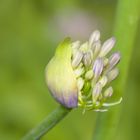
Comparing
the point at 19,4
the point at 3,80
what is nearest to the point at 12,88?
the point at 3,80

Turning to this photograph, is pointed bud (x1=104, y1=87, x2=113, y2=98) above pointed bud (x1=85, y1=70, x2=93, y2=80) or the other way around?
the other way around

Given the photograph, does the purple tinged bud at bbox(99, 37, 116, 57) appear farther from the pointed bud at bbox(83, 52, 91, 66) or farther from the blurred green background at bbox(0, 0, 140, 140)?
the blurred green background at bbox(0, 0, 140, 140)

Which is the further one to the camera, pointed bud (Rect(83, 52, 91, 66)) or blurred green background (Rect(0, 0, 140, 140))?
blurred green background (Rect(0, 0, 140, 140))

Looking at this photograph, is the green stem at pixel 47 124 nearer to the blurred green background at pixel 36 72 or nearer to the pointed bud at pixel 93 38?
the pointed bud at pixel 93 38

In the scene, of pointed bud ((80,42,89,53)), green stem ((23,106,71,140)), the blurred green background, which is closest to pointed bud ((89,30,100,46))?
pointed bud ((80,42,89,53))

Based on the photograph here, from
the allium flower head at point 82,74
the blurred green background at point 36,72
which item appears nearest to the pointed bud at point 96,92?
the allium flower head at point 82,74

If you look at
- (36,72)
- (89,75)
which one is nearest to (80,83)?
(89,75)

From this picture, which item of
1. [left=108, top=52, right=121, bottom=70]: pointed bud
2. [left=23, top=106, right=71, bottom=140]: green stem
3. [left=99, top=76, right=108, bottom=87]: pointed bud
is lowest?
[left=23, top=106, right=71, bottom=140]: green stem

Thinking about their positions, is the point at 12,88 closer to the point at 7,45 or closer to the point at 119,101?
the point at 7,45
